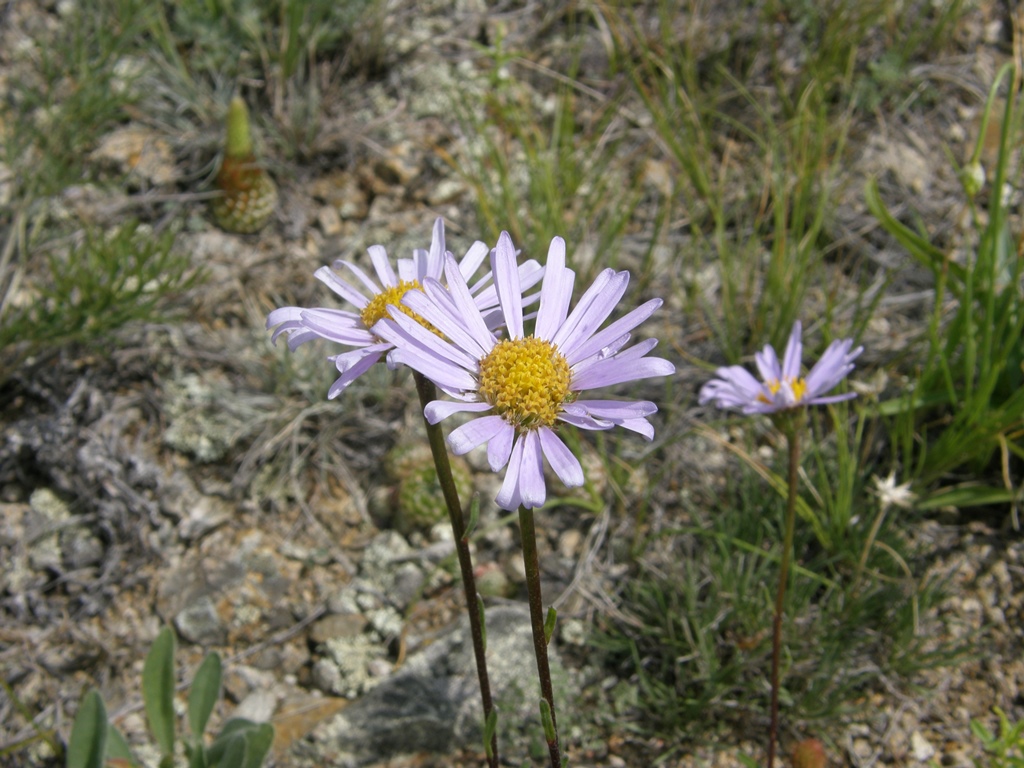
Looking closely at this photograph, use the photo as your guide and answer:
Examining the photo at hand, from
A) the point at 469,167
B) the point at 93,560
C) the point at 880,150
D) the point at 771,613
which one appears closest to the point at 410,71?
A: the point at 469,167

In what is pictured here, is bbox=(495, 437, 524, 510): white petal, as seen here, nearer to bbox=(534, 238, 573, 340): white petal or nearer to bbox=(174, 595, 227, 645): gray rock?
bbox=(534, 238, 573, 340): white petal

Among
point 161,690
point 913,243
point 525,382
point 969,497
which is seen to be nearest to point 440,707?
point 161,690

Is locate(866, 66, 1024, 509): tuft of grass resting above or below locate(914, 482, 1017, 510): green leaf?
above

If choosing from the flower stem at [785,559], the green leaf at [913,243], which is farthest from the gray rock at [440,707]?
the green leaf at [913,243]

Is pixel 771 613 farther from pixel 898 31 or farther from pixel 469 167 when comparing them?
pixel 898 31

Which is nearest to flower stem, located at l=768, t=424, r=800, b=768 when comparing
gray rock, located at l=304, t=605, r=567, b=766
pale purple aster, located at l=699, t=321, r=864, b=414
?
pale purple aster, located at l=699, t=321, r=864, b=414

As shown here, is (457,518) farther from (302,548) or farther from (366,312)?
(302,548)
